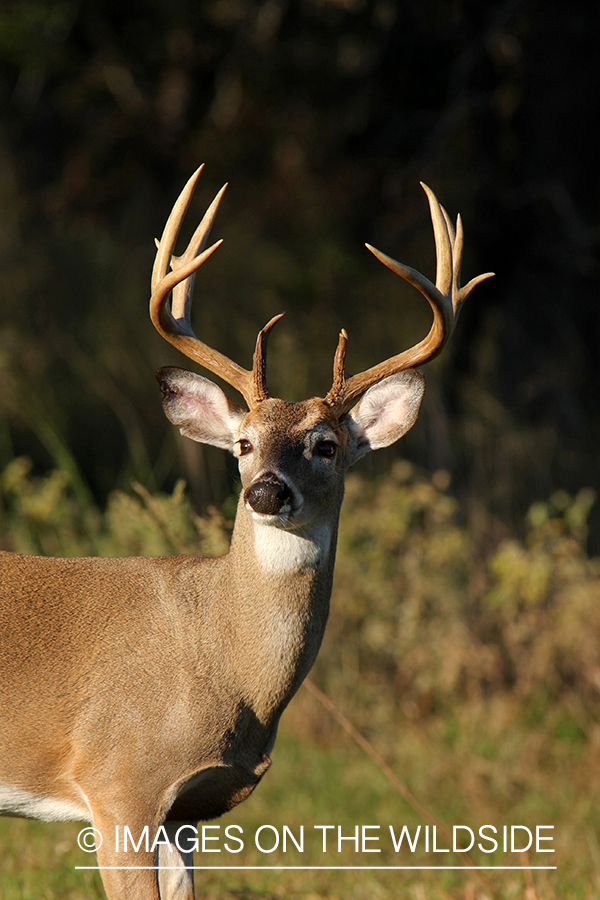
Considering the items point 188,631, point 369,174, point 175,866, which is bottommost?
point 369,174

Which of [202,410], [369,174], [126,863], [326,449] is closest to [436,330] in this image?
[326,449]

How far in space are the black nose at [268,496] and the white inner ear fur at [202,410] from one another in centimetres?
57

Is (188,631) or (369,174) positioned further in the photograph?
(369,174)

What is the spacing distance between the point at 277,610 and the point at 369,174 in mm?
7478

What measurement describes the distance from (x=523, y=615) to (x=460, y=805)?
131 cm

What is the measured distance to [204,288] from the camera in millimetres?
15242

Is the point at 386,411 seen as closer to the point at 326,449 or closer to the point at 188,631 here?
the point at 326,449

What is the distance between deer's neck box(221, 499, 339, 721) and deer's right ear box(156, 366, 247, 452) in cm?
41

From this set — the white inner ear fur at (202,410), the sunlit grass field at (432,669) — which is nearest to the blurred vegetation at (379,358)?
the sunlit grass field at (432,669)

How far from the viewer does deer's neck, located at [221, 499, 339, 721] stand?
350cm

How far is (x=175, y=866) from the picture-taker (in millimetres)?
3633

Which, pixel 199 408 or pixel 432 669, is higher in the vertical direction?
pixel 199 408

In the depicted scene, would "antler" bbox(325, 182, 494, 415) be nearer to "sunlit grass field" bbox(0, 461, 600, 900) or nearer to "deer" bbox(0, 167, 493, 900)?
"deer" bbox(0, 167, 493, 900)

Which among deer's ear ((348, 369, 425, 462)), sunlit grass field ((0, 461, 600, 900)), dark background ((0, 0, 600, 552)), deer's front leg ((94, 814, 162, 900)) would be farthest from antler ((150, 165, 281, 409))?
dark background ((0, 0, 600, 552))
